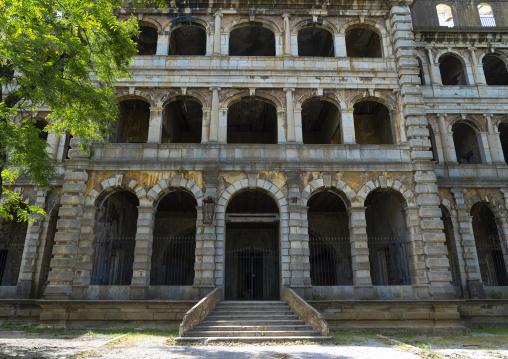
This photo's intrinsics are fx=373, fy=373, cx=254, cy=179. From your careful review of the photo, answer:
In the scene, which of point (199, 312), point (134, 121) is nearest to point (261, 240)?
point (134, 121)

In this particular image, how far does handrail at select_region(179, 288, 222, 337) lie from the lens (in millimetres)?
10442

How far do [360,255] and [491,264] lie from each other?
32.6 feet

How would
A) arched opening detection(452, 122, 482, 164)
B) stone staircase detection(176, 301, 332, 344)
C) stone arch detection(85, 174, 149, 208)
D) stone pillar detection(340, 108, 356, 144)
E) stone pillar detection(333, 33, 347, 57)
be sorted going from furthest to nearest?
1. arched opening detection(452, 122, 482, 164)
2. stone pillar detection(333, 33, 347, 57)
3. stone pillar detection(340, 108, 356, 144)
4. stone arch detection(85, 174, 149, 208)
5. stone staircase detection(176, 301, 332, 344)

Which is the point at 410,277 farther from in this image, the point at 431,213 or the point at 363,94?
the point at 363,94

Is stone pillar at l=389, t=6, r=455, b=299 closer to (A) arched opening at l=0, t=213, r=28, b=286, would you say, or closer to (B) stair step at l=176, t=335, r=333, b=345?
(B) stair step at l=176, t=335, r=333, b=345

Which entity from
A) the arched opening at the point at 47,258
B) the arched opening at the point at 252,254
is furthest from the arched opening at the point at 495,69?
the arched opening at the point at 47,258

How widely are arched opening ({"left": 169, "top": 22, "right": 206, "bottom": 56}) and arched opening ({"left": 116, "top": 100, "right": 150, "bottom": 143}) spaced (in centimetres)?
329

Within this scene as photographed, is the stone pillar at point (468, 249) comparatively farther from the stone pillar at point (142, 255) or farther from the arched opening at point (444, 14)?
the stone pillar at point (142, 255)

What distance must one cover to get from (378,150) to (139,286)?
11.1m

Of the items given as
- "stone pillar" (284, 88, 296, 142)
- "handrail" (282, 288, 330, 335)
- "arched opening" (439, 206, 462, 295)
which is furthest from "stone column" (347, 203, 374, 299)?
"arched opening" (439, 206, 462, 295)

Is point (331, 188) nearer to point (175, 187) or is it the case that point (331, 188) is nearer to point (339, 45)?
point (175, 187)

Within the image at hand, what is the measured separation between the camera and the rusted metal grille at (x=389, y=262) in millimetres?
16297

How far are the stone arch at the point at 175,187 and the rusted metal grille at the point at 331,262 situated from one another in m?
8.17

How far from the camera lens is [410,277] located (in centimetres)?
1514
